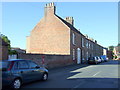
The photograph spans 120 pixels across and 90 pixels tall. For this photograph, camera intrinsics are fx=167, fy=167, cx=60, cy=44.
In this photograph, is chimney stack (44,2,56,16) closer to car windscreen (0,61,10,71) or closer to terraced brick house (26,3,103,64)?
terraced brick house (26,3,103,64)

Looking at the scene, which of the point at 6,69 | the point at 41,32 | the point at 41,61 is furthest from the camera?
the point at 41,32

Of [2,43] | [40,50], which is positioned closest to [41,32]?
[40,50]

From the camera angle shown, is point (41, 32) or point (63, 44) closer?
point (63, 44)

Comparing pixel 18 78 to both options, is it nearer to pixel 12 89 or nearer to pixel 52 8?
pixel 12 89

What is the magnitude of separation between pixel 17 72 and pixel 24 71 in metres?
0.54

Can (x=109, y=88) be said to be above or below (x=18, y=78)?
below

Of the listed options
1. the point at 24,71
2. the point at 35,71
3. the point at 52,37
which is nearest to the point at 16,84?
the point at 24,71

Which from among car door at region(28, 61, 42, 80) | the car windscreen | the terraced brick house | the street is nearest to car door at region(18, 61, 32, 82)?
car door at region(28, 61, 42, 80)

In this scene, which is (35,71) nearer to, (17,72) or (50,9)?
(17,72)

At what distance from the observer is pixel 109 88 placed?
27.7 feet

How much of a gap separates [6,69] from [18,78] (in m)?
0.79

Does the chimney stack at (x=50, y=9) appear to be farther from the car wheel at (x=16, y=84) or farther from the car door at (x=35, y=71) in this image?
the car wheel at (x=16, y=84)

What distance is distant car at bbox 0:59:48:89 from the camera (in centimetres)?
780

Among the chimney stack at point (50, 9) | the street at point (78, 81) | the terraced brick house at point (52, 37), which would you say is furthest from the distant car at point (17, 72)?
the chimney stack at point (50, 9)
